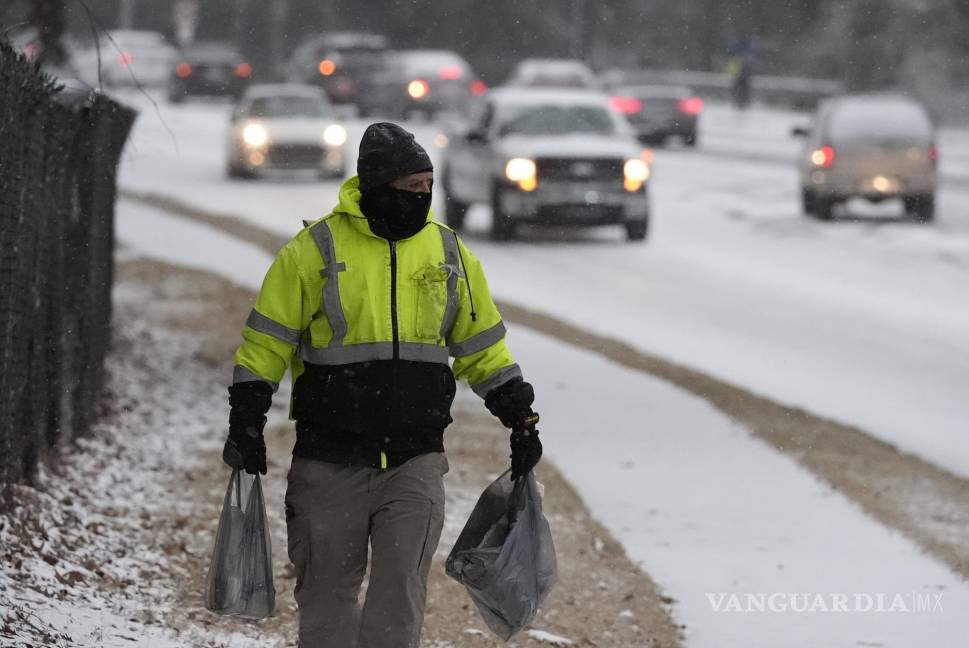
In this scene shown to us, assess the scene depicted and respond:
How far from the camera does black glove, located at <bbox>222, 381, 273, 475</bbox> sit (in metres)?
4.67

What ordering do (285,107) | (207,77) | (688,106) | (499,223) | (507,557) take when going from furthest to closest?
(207,77)
(688,106)
(285,107)
(499,223)
(507,557)

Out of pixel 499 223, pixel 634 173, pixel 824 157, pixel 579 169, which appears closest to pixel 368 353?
pixel 579 169

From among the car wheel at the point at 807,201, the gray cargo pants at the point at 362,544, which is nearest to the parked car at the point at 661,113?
the car wheel at the point at 807,201

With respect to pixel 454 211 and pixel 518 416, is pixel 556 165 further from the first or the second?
pixel 518 416

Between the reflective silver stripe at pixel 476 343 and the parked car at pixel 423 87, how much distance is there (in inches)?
1616

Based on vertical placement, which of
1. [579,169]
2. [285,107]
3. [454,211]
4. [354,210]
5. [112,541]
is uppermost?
[354,210]

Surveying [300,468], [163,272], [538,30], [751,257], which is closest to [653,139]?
[751,257]

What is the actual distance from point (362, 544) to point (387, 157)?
100 cm

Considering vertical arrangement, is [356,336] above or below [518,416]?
above

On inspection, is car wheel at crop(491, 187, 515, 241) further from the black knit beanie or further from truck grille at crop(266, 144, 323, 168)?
the black knit beanie

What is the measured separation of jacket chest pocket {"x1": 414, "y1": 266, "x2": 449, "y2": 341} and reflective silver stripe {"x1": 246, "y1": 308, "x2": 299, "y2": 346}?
0.32 meters

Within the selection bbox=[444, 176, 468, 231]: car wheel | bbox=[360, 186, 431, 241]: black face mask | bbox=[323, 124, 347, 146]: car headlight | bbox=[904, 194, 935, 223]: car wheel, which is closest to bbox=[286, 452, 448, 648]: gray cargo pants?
bbox=[360, 186, 431, 241]: black face mask

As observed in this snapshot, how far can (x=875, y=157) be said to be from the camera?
24766 millimetres

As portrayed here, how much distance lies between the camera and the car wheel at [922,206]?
990 inches
